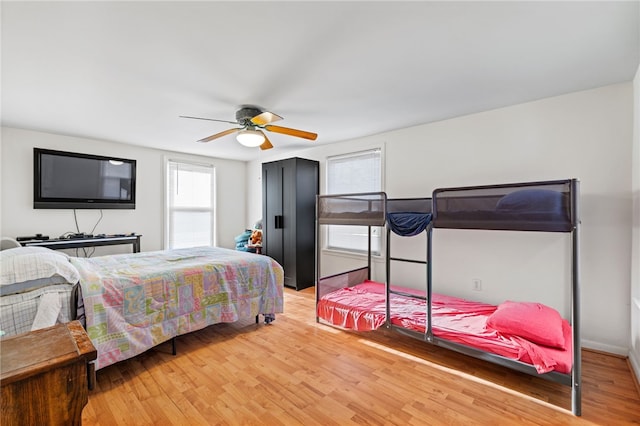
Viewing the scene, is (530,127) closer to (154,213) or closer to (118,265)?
(118,265)

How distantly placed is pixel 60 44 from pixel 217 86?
3.38ft

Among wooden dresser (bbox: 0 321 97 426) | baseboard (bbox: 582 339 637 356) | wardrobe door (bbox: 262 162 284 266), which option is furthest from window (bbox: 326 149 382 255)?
wooden dresser (bbox: 0 321 97 426)

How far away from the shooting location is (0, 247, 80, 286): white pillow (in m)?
1.80

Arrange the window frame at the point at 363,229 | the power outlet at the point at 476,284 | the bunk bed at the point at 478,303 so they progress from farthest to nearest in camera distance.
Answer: the window frame at the point at 363,229 < the power outlet at the point at 476,284 < the bunk bed at the point at 478,303

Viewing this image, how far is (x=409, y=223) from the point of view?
2693mm

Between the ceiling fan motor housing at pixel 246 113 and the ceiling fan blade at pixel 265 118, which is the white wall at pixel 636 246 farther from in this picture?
the ceiling fan motor housing at pixel 246 113

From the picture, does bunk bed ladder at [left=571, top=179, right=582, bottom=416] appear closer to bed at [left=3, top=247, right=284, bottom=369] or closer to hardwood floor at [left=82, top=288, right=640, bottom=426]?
hardwood floor at [left=82, top=288, right=640, bottom=426]

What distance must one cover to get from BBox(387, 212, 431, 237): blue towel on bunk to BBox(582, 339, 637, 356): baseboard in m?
1.86

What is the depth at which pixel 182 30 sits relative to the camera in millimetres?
1755

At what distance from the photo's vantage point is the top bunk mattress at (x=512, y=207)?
6.08 ft

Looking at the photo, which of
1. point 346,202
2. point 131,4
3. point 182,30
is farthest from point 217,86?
point 346,202

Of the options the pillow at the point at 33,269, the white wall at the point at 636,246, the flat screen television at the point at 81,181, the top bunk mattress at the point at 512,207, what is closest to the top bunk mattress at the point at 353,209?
the top bunk mattress at the point at 512,207

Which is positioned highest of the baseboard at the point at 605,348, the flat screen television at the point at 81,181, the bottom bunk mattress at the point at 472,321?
the flat screen television at the point at 81,181

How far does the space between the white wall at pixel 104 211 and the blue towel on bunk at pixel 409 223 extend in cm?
423
